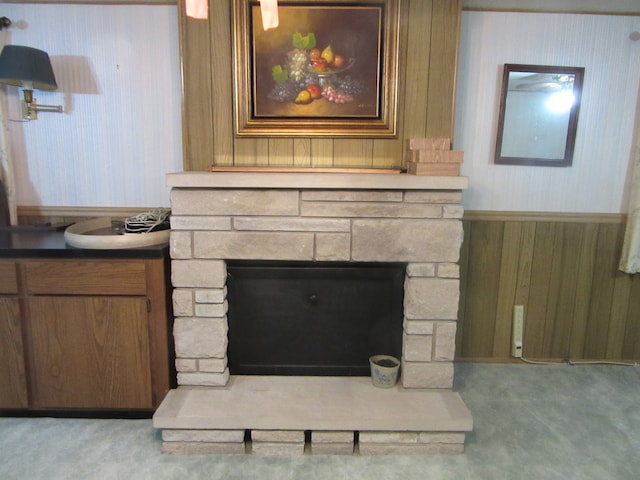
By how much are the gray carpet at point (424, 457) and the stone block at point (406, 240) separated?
834 mm

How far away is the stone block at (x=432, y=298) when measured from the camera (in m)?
2.01

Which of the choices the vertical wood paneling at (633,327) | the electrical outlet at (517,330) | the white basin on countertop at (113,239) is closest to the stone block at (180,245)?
the white basin on countertop at (113,239)

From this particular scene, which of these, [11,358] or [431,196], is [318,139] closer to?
[431,196]

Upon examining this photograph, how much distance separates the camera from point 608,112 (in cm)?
242

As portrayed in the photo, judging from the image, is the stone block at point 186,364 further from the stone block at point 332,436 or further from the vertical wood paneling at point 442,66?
the vertical wood paneling at point 442,66

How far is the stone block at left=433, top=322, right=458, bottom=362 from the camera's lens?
6.70 feet

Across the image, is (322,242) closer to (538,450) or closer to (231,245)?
(231,245)

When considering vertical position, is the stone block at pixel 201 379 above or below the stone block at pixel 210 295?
below

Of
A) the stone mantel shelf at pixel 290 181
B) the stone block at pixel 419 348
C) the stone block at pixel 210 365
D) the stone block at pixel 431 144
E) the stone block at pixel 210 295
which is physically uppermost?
the stone block at pixel 431 144

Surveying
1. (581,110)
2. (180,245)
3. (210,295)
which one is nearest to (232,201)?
(180,245)

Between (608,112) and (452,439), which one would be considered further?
(608,112)

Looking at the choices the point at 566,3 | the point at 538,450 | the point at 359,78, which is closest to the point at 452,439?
the point at 538,450

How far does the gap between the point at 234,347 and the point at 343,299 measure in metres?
0.59

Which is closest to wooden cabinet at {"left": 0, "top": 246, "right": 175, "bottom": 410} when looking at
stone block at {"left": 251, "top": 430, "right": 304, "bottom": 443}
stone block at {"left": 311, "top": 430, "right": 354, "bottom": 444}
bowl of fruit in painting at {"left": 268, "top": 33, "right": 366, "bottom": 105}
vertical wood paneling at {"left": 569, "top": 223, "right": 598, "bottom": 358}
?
stone block at {"left": 251, "top": 430, "right": 304, "bottom": 443}
